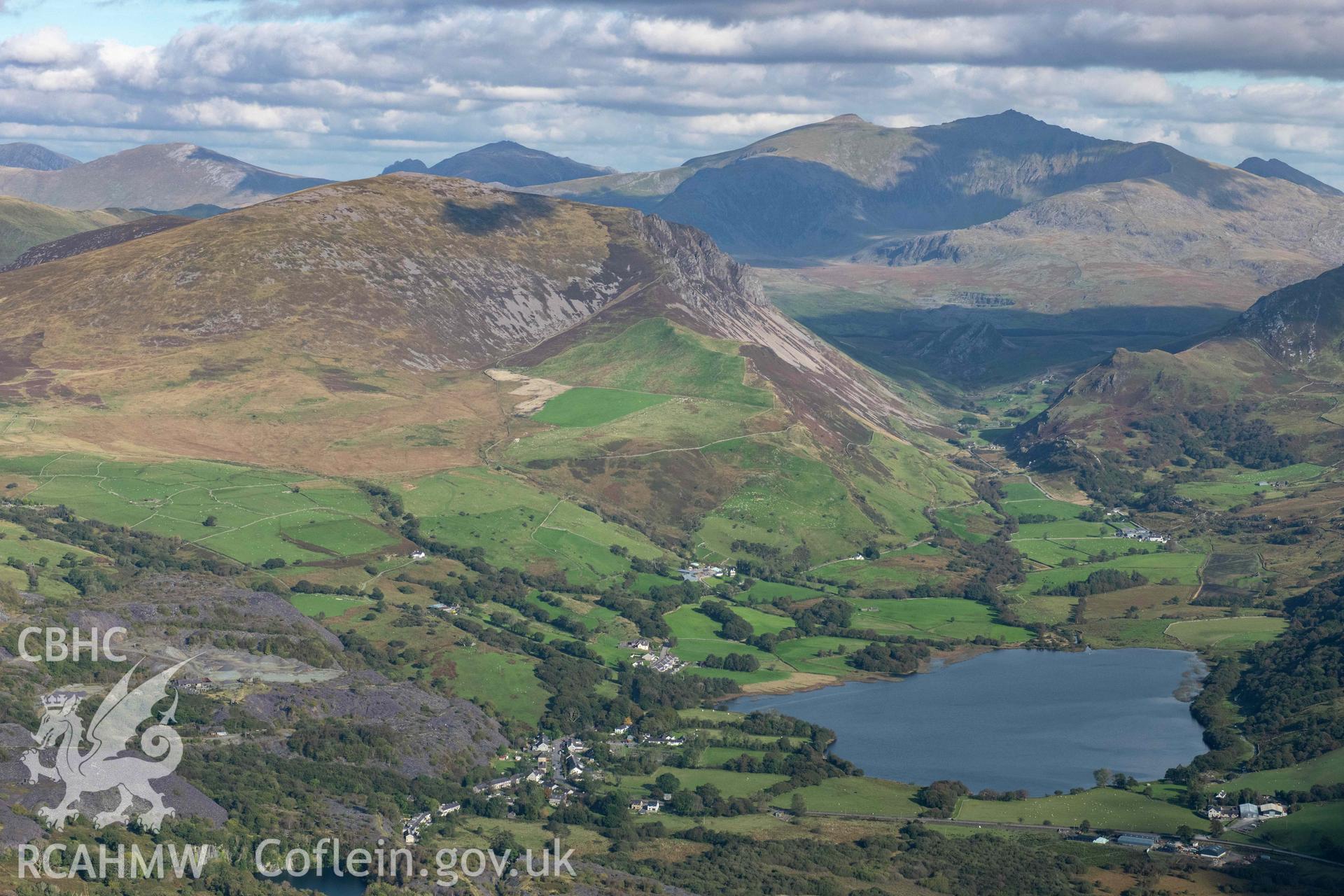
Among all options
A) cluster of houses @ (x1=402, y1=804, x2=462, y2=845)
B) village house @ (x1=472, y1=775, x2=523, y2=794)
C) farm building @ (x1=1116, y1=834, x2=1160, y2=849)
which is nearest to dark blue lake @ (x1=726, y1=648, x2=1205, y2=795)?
farm building @ (x1=1116, y1=834, x2=1160, y2=849)

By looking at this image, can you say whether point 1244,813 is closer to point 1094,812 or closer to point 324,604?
point 1094,812

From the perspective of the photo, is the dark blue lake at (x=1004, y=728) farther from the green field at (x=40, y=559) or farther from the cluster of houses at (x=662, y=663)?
the green field at (x=40, y=559)

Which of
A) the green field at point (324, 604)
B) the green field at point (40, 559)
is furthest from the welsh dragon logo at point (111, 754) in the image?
the green field at point (324, 604)

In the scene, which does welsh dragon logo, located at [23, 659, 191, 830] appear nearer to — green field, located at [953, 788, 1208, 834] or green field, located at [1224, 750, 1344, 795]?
green field, located at [953, 788, 1208, 834]

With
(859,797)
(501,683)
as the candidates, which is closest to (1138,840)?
(859,797)

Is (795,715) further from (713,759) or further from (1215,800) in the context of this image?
(1215,800)
